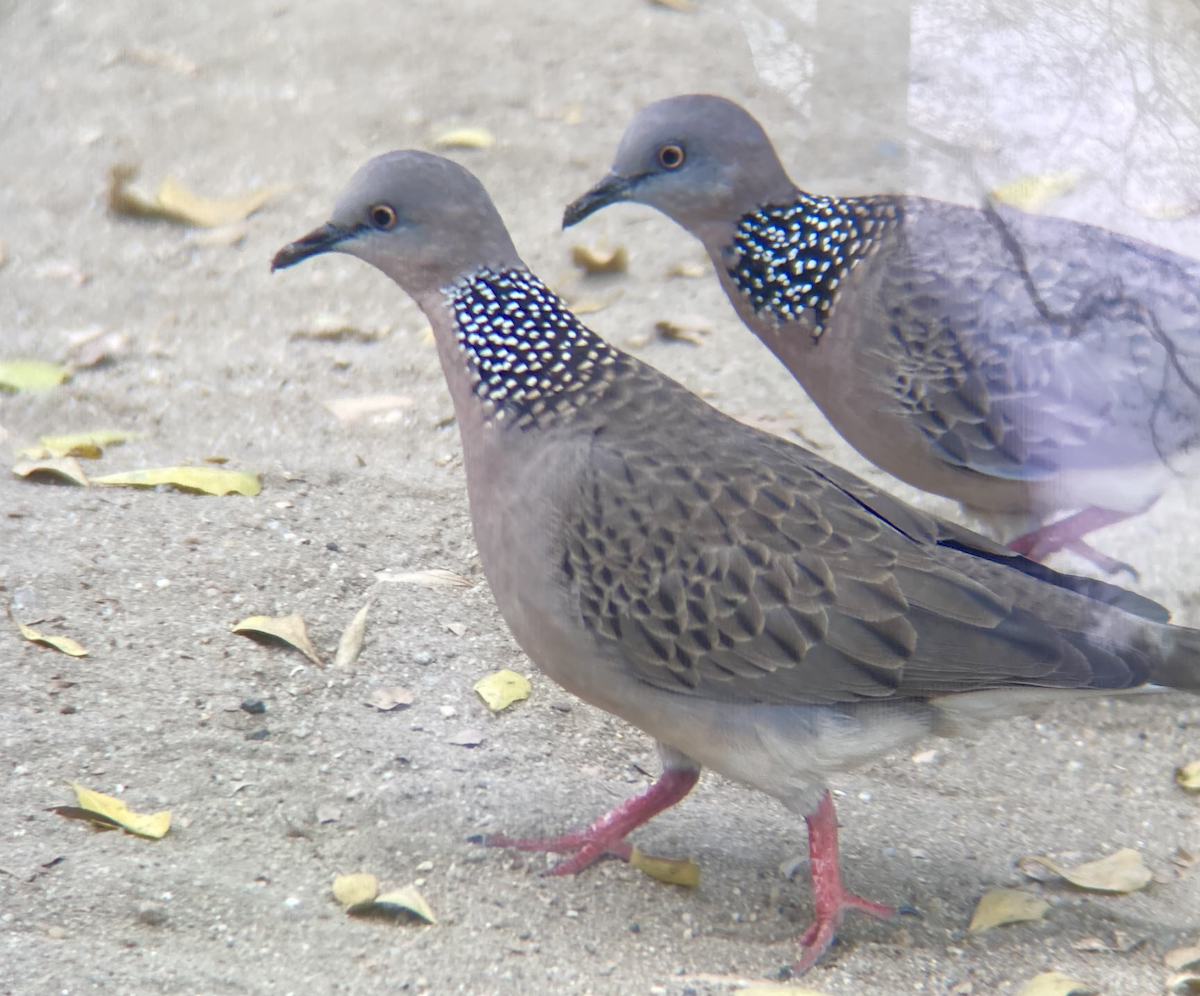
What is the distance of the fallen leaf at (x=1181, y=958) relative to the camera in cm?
294

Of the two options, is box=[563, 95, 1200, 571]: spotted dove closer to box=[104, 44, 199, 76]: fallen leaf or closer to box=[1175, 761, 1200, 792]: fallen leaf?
box=[1175, 761, 1200, 792]: fallen leaf

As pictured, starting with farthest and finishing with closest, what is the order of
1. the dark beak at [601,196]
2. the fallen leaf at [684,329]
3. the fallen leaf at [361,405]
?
the fallen leaf at [684,329] < the fallen leaf at [361,405] < the dark beak at [601,196]

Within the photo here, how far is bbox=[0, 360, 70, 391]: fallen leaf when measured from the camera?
17.2 feet

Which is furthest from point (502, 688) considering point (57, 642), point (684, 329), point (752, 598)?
point (684, 329)

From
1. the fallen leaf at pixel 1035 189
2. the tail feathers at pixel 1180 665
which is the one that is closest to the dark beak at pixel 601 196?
the fallen leaf at pixel 1035 189

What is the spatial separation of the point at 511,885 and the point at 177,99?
504 centimetres

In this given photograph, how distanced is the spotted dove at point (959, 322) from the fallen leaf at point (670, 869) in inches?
46.1

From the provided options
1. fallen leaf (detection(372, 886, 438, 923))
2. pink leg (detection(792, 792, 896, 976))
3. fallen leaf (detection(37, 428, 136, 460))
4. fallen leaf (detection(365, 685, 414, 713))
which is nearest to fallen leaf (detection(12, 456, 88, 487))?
fallen leaf (detection(37, 428, 136, 460))

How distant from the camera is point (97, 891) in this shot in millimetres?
2758

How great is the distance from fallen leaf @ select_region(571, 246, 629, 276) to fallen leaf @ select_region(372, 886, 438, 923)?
10.8 ft

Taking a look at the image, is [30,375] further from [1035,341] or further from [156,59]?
[1035,341]

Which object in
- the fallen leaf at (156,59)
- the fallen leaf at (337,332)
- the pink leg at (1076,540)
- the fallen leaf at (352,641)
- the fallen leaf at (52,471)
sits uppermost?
the fallen leaf at (156,59)

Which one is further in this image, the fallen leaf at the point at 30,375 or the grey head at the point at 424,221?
the fallen leaf at the point at 30,375

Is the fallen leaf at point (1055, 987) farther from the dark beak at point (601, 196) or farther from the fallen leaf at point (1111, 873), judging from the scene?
the dark beak at point (601, 196)
